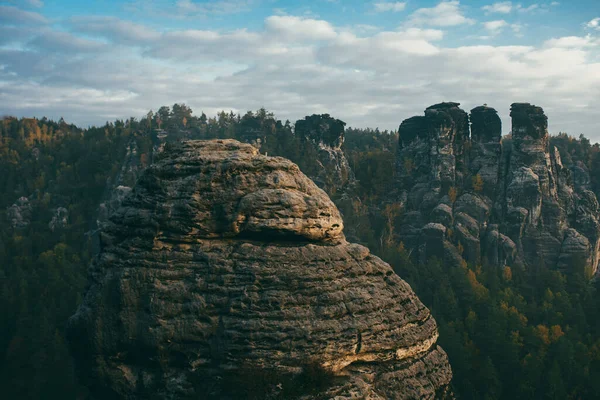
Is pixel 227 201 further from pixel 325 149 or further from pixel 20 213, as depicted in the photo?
pixel 20 213

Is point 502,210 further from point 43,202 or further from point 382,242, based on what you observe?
point 43,202

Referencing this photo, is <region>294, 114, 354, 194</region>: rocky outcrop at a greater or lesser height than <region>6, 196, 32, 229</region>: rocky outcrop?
greater

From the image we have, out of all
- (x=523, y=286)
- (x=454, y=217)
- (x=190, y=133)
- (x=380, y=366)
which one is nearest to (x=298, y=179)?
(x=380, y=366)

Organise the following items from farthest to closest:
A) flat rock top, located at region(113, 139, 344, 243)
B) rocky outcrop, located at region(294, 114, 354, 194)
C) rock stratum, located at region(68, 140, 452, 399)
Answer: rocky outcrop, located at region(294, 114, 354, 194) → flat rock top, located at region(113, 139, 344, 243) → rock stratum, located at region(68, 140, 452, 399)

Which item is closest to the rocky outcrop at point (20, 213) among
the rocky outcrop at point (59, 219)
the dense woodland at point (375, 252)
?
the dense woodland at point (375, 252)

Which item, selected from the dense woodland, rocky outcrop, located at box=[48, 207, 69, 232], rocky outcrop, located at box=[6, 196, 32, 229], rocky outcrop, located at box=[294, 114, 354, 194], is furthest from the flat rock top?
rocky outcrop, located at box=[6, 196, 32, 229]

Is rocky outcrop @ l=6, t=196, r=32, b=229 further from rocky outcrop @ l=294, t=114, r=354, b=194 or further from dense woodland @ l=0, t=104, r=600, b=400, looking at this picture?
rocky outcrop @ l=294, t=114, r=354, b=194

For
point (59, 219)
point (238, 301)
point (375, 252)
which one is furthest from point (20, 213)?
point (238, 301)
